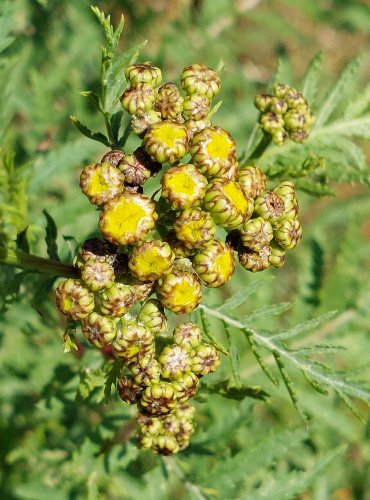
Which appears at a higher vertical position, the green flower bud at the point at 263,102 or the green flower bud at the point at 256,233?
the green flower bud at the point at 263,102

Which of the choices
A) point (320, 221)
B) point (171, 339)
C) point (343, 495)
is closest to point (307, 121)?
point (171, 339)

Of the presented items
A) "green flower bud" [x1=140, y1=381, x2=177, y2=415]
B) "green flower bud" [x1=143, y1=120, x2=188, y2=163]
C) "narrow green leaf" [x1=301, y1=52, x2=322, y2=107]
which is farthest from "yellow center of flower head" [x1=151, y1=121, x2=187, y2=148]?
"narrow green leaf" [x1=301, y1=52, x2=322, y2=107]

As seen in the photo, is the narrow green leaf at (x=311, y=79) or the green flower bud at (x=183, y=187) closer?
the green flower bud at (x=183, y=187)

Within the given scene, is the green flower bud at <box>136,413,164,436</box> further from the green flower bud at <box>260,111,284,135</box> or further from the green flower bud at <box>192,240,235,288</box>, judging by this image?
the green flower bud at <box>260,111,284,135</box>

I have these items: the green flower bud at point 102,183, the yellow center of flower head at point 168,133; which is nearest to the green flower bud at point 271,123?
the yellow center of flower head at point 168,133

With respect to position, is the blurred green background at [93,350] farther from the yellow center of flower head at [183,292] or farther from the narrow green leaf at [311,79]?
the yellow center of flower head at [183,292]

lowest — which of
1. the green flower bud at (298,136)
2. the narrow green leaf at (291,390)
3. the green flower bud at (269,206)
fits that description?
the narrow green leaf at (291,390)

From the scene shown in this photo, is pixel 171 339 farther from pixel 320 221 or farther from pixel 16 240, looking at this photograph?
pixel 320 221
